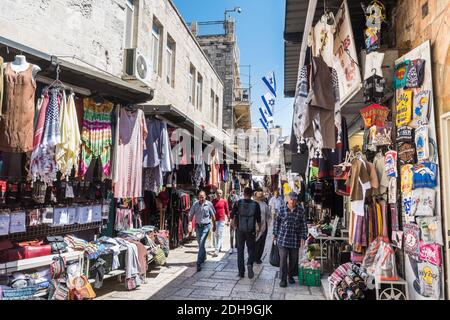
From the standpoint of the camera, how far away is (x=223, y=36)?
73.6 ft

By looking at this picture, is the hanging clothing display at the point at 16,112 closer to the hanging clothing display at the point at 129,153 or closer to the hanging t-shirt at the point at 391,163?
the hanging clothing display at the point at 129,153

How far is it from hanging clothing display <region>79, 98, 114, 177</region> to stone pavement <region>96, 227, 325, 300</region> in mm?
2329

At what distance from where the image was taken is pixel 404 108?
3863 mm

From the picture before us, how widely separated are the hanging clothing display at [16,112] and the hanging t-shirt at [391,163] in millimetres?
4261

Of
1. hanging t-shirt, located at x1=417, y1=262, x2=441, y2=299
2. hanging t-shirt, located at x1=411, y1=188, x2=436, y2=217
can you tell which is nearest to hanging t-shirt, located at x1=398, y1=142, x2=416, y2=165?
hanging t-shirt, located at x1=411, y1=188, x2=436, y2=217

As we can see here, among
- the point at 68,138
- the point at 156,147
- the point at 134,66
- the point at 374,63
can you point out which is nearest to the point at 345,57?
the point at 374,63

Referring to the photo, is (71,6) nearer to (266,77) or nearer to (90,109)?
(90,109)

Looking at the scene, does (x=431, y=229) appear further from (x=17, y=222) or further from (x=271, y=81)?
(x=271, y=81)

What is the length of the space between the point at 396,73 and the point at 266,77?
11.2 meters

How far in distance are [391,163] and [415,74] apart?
112 centimetres

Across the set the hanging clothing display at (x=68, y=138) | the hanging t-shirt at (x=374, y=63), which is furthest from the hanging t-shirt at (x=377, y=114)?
the hanging clothing display at (x=68, y=138)

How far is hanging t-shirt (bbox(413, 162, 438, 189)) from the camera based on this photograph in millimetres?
3354

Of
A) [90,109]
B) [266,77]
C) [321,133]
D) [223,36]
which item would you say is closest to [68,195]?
→ [90,109]

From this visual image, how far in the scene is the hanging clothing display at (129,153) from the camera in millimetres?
4887
